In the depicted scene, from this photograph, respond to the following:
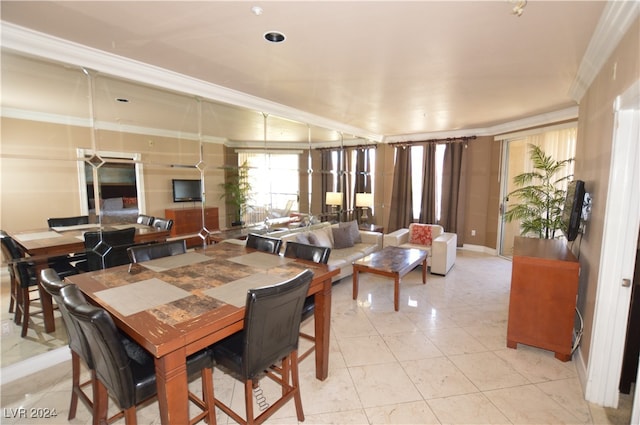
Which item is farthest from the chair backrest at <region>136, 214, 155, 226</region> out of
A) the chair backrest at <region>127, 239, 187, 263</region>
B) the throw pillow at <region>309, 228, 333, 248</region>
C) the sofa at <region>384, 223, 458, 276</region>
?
the sofa at <region>384, 223, 458, 276</region>

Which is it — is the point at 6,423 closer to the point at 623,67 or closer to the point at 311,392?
the point at 311,392

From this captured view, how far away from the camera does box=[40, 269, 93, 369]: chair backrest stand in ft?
4.54

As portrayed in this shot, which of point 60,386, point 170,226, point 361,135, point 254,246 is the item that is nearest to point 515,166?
point 361,135

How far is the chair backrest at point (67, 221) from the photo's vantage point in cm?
248

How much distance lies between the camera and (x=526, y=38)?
221 centimetres

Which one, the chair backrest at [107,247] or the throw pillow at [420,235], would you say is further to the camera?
the throw pillow at [420,235]

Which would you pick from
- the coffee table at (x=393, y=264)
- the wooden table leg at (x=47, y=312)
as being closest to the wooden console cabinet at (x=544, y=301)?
the coffee table at (x=393, y=264)

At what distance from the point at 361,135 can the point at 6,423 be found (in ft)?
20.1

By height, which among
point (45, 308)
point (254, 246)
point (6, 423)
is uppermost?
point (254, 246)

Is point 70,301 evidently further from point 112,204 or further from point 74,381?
point 112,204

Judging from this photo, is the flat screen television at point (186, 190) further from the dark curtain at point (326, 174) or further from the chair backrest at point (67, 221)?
the dark curtain at point (326, 174)

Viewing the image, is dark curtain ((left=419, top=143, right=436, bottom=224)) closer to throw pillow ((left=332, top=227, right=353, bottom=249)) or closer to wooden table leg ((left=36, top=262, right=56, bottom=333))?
throw pillow ((left=332, top=227, right=353, bottom=249))

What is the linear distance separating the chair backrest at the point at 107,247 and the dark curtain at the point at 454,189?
5.90 m

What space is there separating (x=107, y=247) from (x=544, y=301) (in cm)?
398
